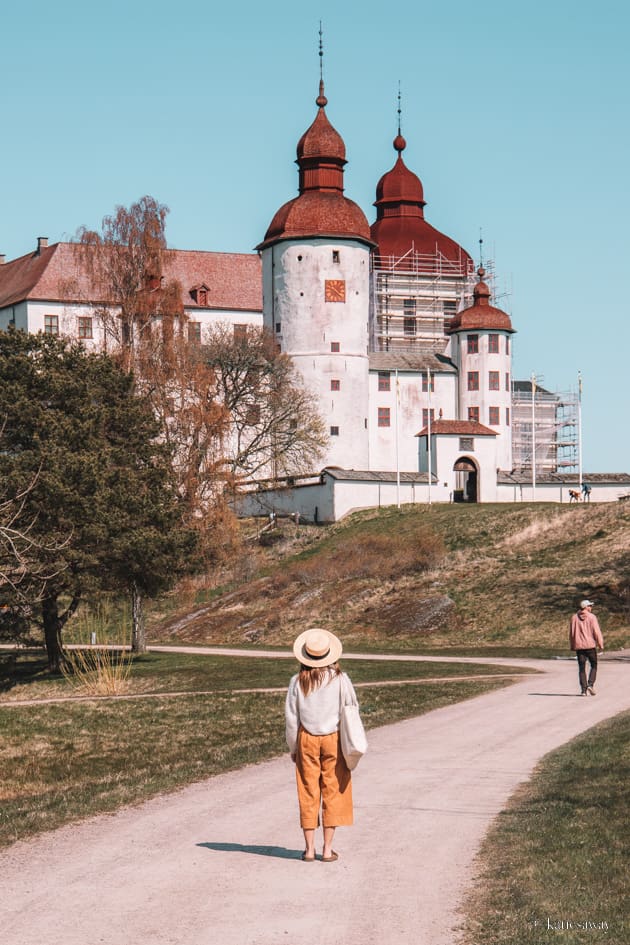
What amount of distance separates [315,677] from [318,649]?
25 centimetres

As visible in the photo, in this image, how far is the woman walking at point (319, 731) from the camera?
1092 centimetres

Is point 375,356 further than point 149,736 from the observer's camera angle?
Yes

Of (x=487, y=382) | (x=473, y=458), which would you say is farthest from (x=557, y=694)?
(x=487, y=382)

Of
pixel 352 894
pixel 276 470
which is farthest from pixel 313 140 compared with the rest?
pixel 352 894

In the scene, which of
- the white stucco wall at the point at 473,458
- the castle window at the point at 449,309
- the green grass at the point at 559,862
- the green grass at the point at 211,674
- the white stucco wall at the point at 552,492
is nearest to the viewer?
the green grass at the point at 559,862

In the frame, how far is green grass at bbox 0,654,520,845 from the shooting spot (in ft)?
48.3

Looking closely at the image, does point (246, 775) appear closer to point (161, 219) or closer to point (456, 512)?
point (161, 219)

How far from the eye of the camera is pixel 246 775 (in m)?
15.7

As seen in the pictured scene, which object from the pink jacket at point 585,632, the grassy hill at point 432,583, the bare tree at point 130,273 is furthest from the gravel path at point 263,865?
the bare tree at point 130,273

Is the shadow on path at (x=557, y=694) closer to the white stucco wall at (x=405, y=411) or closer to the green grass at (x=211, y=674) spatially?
the green grass at (x=211, y=674)

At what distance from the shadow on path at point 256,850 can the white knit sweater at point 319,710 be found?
0.80 meters

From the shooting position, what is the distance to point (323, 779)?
11008 millimetres

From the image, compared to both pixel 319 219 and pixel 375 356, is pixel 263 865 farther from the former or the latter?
pixel 375 356

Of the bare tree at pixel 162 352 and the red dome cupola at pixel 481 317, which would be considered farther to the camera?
the red dome cupola at pixel 481 317
